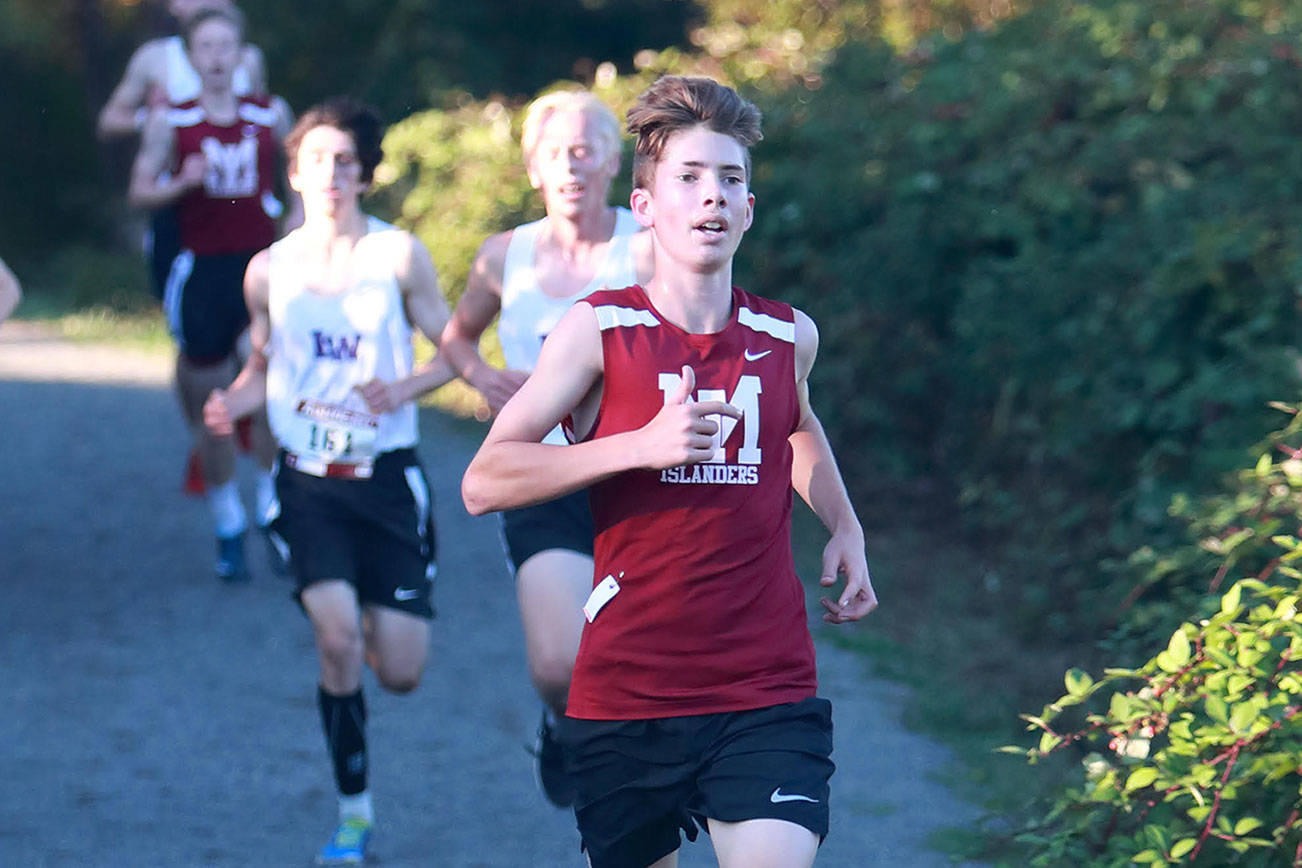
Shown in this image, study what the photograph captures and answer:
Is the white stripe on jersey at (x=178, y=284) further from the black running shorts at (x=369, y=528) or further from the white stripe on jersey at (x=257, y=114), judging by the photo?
the black running shorts at (x=369, y=528)

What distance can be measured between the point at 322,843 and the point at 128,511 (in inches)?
204

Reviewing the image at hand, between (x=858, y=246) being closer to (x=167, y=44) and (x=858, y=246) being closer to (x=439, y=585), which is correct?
(x=439, y=585)

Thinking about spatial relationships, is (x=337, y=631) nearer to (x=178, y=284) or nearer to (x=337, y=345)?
(x=337, y=345)

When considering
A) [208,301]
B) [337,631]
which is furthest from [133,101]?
[337,631]

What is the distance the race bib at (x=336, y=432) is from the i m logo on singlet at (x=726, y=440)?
2057 mm

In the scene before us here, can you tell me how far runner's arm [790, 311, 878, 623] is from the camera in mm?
3508

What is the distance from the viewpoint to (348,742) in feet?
16.7

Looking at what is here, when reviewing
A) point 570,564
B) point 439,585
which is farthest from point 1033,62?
point 570,564

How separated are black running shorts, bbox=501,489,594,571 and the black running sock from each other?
1.90ft

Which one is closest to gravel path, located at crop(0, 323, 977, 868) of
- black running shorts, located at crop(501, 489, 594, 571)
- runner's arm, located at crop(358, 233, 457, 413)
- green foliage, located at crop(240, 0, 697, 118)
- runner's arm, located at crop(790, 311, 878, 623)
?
black running shorts, located at crop(501, 489, 594, 571)

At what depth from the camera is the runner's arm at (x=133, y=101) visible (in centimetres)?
855

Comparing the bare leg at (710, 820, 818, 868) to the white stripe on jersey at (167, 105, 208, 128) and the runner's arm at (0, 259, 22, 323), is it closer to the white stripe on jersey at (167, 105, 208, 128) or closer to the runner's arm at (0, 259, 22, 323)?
the runner's arm at (0, 259, 22, 323)

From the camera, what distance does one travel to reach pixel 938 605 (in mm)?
7844

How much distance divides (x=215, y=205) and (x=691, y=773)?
5.67 m
